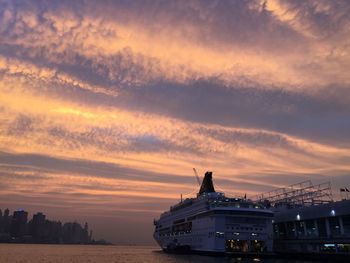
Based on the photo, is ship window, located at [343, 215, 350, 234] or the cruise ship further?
the cruise ship

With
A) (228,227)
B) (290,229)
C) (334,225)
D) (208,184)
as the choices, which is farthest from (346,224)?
(208,184)

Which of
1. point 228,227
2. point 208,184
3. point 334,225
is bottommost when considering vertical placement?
point 228,227

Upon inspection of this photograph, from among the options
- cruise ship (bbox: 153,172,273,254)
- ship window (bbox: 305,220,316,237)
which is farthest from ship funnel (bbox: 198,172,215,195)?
ship window (bbox: 305,220,316,237)

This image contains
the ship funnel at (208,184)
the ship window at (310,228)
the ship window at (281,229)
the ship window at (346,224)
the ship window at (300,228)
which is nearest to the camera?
the ship window at (346,224)

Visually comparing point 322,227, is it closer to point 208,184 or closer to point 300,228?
point 300,228

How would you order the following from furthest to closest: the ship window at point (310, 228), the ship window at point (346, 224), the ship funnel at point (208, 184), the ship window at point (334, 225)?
the ship funnel at point (208, 184) → the ship window at point (310, 228) → the ship window at point (334, 225) → the ship window at point (346, 224)

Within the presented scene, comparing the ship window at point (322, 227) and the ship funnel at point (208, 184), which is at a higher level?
the ship funnel at point (208, 184)

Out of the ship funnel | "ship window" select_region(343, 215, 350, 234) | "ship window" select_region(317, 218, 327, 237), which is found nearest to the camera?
"ship window" select_region(343, 215, 350, 234)

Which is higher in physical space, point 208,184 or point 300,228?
point 208,184

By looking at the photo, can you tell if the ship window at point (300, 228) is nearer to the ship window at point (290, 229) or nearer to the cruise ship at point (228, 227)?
the ship window at point (290, 229)

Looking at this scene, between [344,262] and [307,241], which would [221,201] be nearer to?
[307,241]

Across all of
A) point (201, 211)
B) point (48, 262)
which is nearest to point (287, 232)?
point (201, 211)

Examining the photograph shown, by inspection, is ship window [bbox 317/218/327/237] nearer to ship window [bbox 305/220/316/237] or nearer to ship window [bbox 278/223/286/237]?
ship window [bbox 305/220/316/237]

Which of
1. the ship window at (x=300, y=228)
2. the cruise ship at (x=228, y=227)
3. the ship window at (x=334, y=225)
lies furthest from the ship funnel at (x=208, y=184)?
the ship window at (x=334, y=225)
